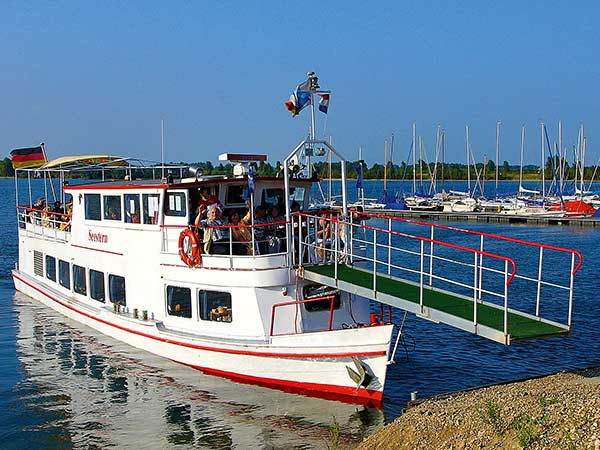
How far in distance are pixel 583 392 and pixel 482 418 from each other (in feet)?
10.1

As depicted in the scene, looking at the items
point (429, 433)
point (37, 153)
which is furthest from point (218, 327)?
point (37, 153)

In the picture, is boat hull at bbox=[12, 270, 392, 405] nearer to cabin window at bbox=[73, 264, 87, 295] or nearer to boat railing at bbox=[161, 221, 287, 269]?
boat railing at bbox=[161, 221, 287, 269]

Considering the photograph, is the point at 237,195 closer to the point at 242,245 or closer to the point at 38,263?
the point at 242,245

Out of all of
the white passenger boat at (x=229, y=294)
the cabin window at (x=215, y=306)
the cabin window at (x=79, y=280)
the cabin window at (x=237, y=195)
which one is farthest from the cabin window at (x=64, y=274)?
the cabin window at (x=237, y=195)

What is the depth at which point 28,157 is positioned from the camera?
1063 inches

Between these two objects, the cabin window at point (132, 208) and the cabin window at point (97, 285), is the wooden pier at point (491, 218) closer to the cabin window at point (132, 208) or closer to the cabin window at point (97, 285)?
the cabin window at point (97, 285)

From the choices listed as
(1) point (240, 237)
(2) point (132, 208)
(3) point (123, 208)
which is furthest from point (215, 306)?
(3) point (123, 208)

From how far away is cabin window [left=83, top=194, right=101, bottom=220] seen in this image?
2016 cm

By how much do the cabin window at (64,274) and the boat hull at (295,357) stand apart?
5.69 m

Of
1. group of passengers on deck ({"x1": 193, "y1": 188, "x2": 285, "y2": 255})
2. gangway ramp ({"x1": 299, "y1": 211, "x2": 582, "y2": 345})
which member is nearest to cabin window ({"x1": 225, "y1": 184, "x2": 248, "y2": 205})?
group of passengers on deck ({"x1": 193, "y1": 188, "x2": 285, "y2": 255})

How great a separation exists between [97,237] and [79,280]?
8.35ft

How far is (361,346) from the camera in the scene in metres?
13.9

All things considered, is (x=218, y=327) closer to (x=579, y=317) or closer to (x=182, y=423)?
(x=182, y=423)

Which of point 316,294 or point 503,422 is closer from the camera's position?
point 503,422
